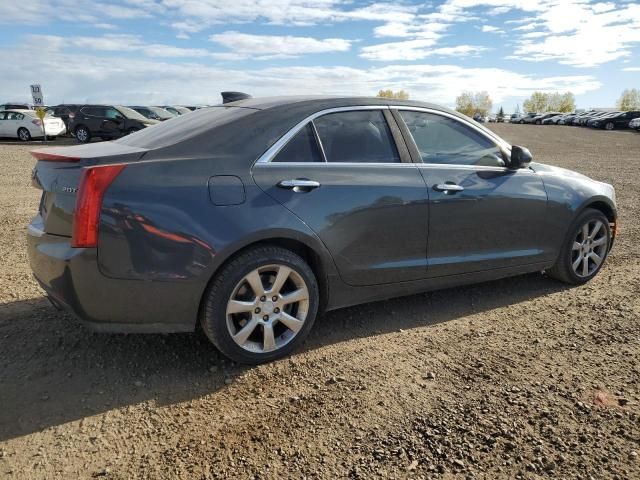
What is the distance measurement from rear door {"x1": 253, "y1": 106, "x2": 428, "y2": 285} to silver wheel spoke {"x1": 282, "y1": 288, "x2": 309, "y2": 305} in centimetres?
30

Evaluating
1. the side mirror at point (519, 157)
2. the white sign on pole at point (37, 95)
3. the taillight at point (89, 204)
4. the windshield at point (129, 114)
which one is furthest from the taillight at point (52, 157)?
the white sign on pole at point (37, 95)

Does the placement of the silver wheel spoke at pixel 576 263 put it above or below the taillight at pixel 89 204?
below

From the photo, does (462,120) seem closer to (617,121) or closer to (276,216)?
(276,216)

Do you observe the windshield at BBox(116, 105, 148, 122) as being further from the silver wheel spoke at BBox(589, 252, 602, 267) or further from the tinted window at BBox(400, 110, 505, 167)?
the silver wheel spoke at BBox(589, 252, 602, 267)

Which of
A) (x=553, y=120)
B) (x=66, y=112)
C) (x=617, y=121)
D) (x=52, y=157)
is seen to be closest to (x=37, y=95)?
(x=66, y=112)

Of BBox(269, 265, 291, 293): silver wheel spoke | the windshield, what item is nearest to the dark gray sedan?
BBox(269, 265, 291, 293): silver wheel spoke

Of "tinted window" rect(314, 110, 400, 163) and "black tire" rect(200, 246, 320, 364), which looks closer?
"black tire" rect(200, 246, 320, 364)

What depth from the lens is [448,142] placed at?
399 centimetres

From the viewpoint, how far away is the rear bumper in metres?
2.82

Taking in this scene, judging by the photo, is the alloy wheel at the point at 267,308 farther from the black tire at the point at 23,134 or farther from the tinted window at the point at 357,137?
the black tire at the point at 23,134

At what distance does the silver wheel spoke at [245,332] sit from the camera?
313 cm

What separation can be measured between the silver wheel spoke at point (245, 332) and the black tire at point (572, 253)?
290 centimetres

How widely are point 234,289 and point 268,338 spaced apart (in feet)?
1.34

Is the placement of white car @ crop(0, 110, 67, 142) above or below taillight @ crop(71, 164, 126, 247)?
above
